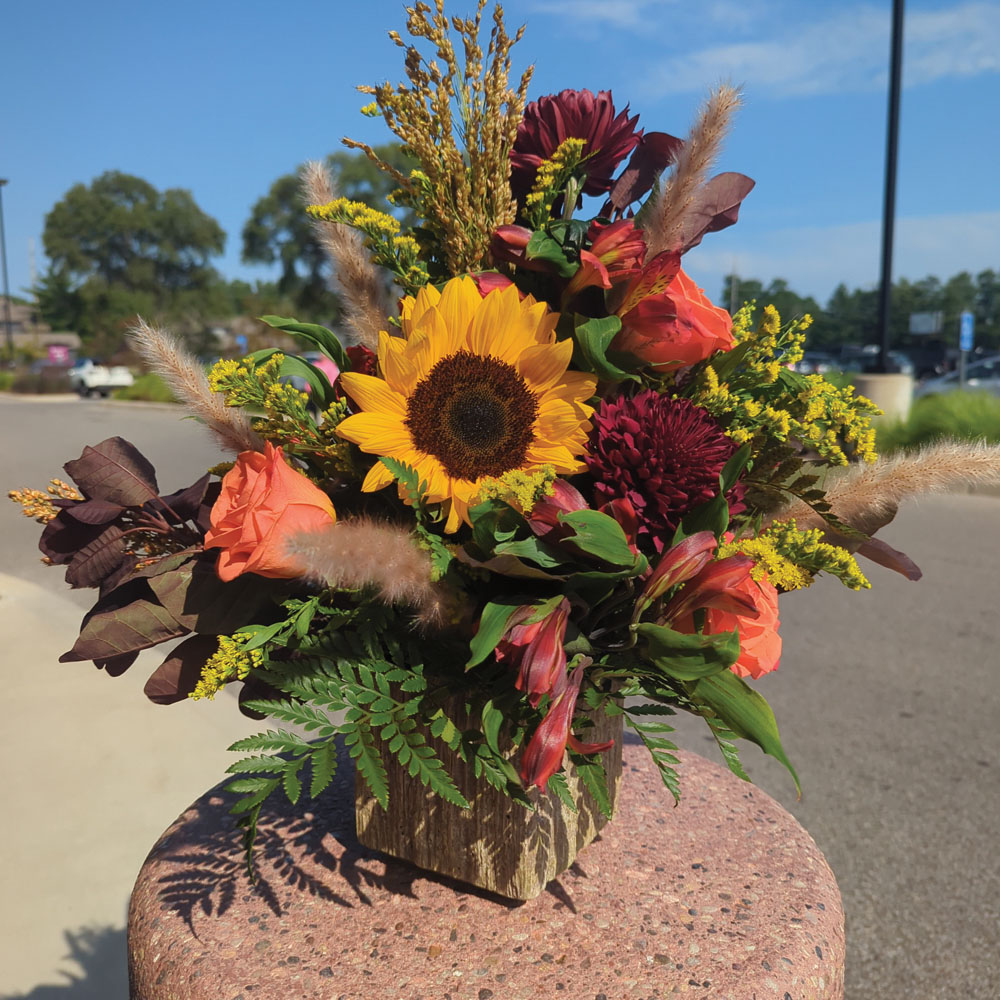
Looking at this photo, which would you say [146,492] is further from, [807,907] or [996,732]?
[996,732]

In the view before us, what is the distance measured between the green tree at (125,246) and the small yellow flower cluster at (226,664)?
170ft

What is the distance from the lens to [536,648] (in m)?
0.74

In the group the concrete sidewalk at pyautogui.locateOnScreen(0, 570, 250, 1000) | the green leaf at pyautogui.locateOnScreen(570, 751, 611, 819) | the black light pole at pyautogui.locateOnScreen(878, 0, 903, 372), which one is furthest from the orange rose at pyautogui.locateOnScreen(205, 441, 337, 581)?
the black light pole at pyautogui.locateOnScreen(878, 0, 903, 372)

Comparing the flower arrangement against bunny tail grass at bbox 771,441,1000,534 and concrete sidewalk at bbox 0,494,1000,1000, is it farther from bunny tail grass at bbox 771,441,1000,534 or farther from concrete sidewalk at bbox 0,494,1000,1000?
concrete sidewalk at bbox 0,494,1000,1000

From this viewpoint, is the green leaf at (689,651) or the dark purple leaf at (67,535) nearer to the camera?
the green leaf at (689,651)

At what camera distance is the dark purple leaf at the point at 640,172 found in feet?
3.07

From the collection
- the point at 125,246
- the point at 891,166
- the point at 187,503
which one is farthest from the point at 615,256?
the point at 125,246

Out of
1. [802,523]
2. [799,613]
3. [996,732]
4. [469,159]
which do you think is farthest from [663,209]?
[799,613]

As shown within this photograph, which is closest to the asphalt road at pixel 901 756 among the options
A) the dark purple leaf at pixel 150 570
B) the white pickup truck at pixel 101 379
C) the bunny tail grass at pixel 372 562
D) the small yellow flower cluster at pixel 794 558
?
the small yellow flower cluster at pixel 794 558

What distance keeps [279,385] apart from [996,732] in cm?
340

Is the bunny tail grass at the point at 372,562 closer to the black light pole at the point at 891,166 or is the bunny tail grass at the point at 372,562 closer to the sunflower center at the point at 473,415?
the sunflower center at the point at 473,415

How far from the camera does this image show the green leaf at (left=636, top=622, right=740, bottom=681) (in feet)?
2.38

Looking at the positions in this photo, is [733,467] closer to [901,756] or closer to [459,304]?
[459,304]

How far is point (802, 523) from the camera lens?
0.92m
